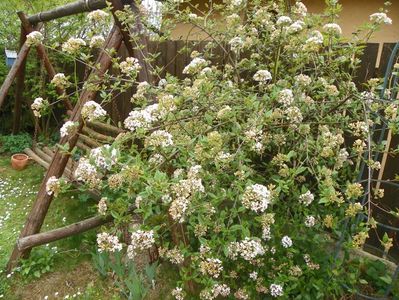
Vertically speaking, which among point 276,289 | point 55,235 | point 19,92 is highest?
point 19,92

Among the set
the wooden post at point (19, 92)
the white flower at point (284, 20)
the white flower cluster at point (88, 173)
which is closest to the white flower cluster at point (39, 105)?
the white flower cluster at point (88, 173)

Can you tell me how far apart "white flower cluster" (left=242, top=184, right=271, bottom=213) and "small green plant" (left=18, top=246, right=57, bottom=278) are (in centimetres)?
201

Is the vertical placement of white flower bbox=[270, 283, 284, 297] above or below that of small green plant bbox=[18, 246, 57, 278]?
above

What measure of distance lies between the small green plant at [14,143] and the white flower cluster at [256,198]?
4915 mm

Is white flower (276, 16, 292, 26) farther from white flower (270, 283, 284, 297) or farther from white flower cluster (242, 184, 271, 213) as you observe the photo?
white flower (270, 283, 284, 297)

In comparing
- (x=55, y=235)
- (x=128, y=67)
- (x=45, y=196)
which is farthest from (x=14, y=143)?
(x=128, y=67)

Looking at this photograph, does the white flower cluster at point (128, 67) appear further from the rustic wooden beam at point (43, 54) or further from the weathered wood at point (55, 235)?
the rustic wooden beam at point (43, 54)

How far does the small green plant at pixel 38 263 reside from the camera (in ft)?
8.46

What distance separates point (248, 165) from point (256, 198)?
26.0 inches

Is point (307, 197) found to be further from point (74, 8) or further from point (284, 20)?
point (74, 8)

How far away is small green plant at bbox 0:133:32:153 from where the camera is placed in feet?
17.4

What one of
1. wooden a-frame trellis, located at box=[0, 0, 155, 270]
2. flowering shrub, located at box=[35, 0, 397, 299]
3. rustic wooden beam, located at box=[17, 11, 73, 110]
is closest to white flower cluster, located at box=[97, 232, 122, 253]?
flowering shrub, located at box=[35, 0, 397, 299]

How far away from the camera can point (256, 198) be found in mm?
1374

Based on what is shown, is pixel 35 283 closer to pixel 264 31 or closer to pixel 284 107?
pixel 284 107
